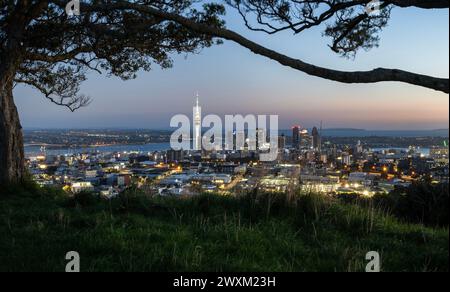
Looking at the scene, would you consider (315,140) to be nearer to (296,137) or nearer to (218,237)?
(296,137)

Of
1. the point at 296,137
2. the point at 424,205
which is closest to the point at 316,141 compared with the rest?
the point at 296,137

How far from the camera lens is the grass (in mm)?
3854

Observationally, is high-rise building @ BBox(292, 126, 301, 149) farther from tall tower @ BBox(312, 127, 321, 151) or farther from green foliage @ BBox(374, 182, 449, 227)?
green foliage @ BBox(374, 182, 449, 227)

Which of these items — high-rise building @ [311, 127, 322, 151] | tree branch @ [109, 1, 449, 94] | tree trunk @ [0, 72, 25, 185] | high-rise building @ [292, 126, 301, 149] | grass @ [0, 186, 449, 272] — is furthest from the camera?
high-rise building @ [292, 126, 301, 149]

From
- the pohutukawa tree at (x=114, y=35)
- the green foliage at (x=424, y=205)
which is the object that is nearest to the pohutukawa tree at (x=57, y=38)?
the pohutukawa tree at (x=114, y=35)

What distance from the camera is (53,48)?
9.80 meters

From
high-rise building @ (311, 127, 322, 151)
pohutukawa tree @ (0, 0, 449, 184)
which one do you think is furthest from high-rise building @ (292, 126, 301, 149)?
pohutukawa tree @ (0, 0, 449, 184)

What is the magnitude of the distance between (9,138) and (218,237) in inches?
243

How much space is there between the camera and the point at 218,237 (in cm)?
464

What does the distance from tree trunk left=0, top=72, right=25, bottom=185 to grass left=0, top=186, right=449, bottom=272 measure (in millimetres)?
2889

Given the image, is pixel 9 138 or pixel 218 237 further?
pixel 9 138

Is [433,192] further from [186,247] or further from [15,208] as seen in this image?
[15,208]

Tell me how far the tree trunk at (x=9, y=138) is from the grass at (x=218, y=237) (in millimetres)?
2889
